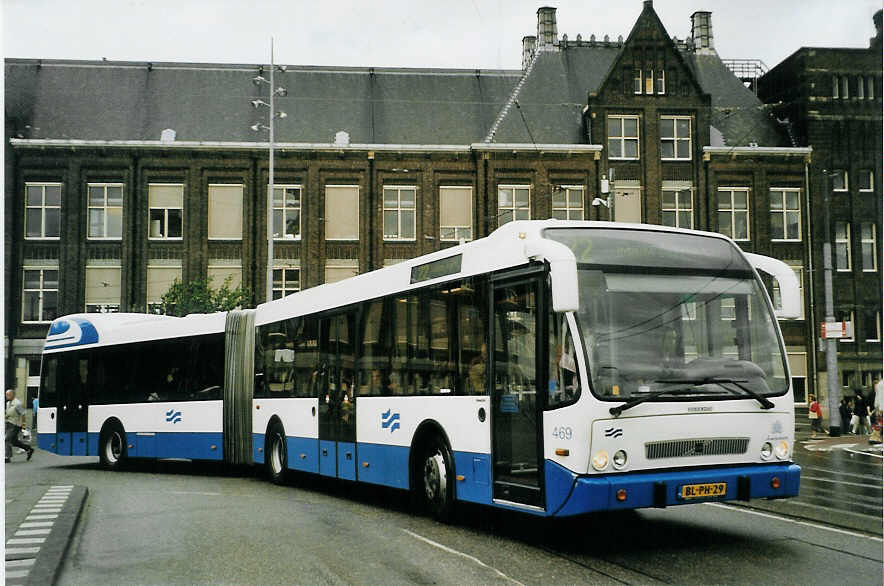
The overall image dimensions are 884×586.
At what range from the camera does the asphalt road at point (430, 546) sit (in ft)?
26.7

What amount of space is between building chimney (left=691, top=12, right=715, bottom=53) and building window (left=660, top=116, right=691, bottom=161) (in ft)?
25.6

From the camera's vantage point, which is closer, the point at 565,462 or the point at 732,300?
the point at 565,462

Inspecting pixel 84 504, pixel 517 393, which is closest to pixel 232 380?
pixel 84 504

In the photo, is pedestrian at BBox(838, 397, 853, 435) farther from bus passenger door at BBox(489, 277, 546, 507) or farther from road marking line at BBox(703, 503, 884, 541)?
bus passenger door at BBox(489, 277, 546, 507)

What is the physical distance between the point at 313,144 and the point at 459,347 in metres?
35.9

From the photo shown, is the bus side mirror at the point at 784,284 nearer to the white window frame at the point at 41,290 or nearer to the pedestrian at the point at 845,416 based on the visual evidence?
the pedestrian at the point at 845,416

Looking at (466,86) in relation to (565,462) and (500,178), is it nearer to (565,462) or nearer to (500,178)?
(500,178)

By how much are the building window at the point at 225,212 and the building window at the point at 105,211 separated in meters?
3.89

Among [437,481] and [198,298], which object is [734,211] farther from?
[437,481]

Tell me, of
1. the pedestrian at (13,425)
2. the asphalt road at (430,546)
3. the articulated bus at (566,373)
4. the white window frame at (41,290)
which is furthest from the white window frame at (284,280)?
the asphalt road at (430,546)

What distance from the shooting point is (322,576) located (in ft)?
26.8

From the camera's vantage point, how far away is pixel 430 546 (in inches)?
378

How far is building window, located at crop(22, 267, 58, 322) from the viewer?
44.2m

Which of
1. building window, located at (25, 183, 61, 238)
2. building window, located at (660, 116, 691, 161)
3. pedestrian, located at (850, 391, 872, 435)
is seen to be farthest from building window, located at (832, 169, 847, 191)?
building window, located at (25, 183, 61, 238)
